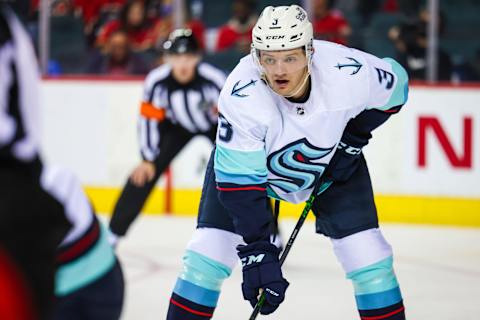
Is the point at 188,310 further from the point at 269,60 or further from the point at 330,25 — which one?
the point at 330,25

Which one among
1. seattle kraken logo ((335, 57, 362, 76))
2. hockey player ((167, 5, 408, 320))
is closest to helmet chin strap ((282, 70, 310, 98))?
hockey player ((167, 5, 408, 320))

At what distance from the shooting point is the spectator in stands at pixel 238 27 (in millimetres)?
6660

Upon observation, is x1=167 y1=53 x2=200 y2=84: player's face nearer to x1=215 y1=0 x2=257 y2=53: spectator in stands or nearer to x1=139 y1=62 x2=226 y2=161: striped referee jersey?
x1=139 y1=62 x2=226 y2=161: striped referee jersey

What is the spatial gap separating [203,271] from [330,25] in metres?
3.85

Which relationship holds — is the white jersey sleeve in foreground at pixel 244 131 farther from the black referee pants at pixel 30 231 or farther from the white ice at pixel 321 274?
the white ice at pixel 321 274

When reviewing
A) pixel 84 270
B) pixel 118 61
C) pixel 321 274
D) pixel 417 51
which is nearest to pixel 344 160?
pixel 84 270

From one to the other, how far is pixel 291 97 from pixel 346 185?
0.30m

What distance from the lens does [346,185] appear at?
2.83 meters

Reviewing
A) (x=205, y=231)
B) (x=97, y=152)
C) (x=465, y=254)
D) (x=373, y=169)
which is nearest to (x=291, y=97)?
(x=205, y=231)

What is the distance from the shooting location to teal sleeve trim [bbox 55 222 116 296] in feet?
5.58

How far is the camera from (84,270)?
172 cm

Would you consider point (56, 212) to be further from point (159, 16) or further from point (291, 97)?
point (159, 16)

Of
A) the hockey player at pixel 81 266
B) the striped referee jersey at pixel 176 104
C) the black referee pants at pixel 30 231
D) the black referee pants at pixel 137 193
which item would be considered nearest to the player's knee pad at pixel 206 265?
the hockey player at pixel 81 266

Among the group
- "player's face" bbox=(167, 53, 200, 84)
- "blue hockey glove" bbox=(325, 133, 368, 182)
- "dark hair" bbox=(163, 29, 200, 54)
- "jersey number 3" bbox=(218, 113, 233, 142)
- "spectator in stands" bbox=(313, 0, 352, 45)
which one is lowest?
"spectator in stands" bbox=(313, 0, 352, 45)
